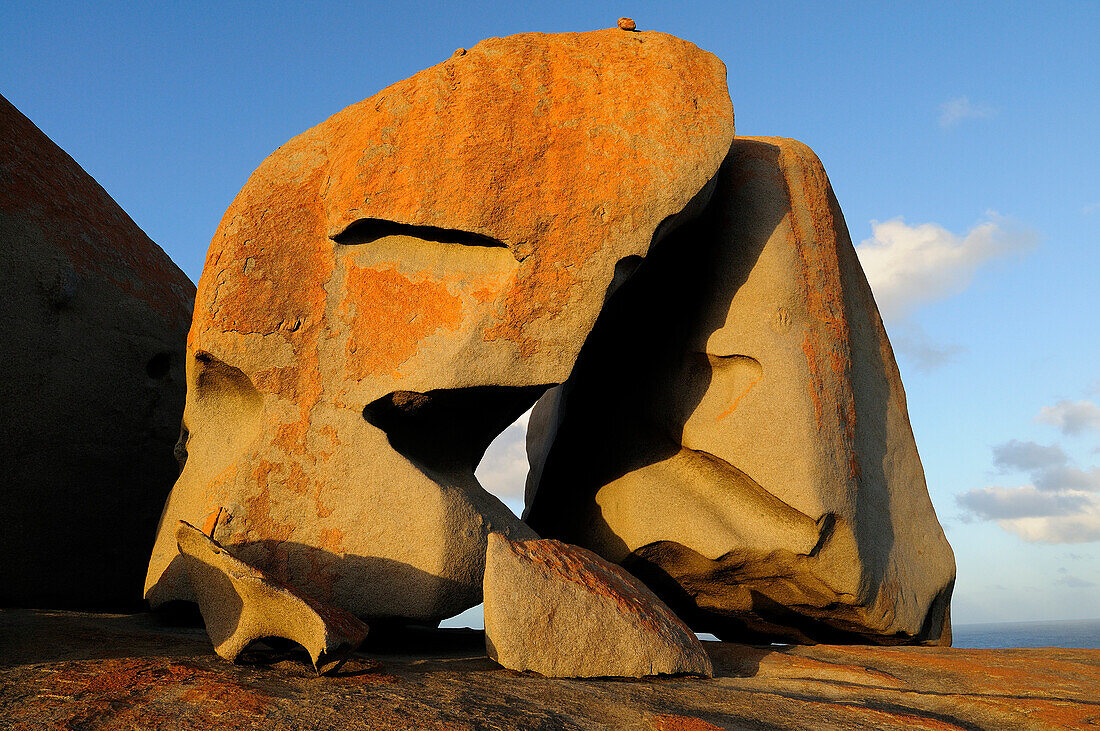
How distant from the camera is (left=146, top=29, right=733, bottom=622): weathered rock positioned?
371 cm

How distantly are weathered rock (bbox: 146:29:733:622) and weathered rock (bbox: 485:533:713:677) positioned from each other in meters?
0.58

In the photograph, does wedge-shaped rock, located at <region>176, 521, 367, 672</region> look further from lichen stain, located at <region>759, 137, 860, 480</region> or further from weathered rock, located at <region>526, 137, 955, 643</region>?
lichen stain, located at <region>759, 137, 860, 480</region>

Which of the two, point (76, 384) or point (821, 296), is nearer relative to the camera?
point (821, 296)

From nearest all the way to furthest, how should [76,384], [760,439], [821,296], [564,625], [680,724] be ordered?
1. [680,724]
2. [564,625]
3. [760,439]
4. [821,296]
5. [76,384]

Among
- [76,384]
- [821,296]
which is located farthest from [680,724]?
[76,384]

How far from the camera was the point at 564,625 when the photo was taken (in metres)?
3.10

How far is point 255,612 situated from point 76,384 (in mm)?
2734

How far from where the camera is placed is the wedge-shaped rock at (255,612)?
2787 mm

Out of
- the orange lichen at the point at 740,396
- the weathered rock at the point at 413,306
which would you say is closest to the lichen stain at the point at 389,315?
the weathered rock at the point at 413,306

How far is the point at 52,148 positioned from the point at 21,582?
2.61 m

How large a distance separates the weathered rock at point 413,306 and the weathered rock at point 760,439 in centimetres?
70

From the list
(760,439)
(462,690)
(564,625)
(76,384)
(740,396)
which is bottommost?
(462,690)

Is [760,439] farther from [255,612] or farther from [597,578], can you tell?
[255,612]

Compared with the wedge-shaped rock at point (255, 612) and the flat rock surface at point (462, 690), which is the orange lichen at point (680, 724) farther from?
the wedge-shaped rock at point (255, 612)
